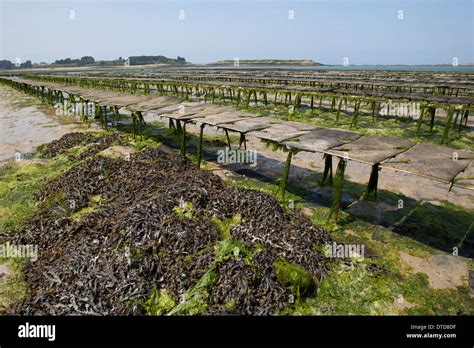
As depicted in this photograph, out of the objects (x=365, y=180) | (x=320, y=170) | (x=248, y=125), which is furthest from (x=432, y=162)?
(x=248, y=125)

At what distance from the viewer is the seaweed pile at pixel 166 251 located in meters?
6.27

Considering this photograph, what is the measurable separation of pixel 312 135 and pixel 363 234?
3.95 metres

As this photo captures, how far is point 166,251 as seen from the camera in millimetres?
7422

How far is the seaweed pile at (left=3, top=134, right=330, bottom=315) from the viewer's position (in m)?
6.27

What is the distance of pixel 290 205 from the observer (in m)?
10.6
